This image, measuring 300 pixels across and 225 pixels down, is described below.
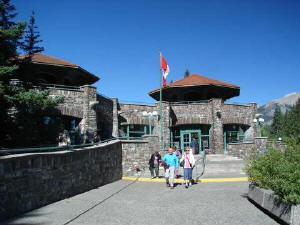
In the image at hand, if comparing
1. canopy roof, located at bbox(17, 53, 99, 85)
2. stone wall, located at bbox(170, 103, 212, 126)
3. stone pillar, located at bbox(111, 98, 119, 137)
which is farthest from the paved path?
stone wall, located at bbox(170, 103, 212, 126)

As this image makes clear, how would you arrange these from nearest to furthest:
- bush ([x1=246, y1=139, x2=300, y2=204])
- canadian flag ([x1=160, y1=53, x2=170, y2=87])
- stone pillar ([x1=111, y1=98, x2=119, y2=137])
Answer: bush ([x1=246, y1=139, x2=300, y2=204]), stone pillar ([x1=111, y1=98, x2=119, y2=137]), canadian flag ([x1=160, y1=53, x2=170, y2=87])

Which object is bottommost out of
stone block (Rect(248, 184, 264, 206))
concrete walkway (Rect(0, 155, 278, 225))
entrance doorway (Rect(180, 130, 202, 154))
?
concrete walkway (Rect(0, 155, 278, 225))

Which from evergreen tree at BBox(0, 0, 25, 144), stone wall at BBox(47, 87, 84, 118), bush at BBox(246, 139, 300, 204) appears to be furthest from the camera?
stone wall at BBox(47, 87, 84, 118)

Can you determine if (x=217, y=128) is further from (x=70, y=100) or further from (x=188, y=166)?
(x=188, y=166)

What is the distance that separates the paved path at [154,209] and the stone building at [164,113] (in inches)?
383

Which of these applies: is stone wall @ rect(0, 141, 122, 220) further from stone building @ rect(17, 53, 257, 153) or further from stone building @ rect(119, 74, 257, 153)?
stone building @ rect(119, 74, 257, 153)

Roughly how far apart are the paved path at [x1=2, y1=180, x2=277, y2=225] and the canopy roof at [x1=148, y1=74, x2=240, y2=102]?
18.6 meters

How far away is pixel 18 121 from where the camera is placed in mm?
12875

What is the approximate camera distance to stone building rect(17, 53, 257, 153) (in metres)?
19.2

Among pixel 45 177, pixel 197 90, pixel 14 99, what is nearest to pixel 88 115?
pixel 14 99

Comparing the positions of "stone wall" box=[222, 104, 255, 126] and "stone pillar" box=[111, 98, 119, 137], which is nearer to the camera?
"stone pillar" box=[111, 98, 119, 137]

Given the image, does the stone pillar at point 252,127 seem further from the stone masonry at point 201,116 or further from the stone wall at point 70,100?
the stone wall at point 70,100

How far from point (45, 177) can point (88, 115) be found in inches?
431

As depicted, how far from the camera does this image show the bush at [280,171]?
550cm
